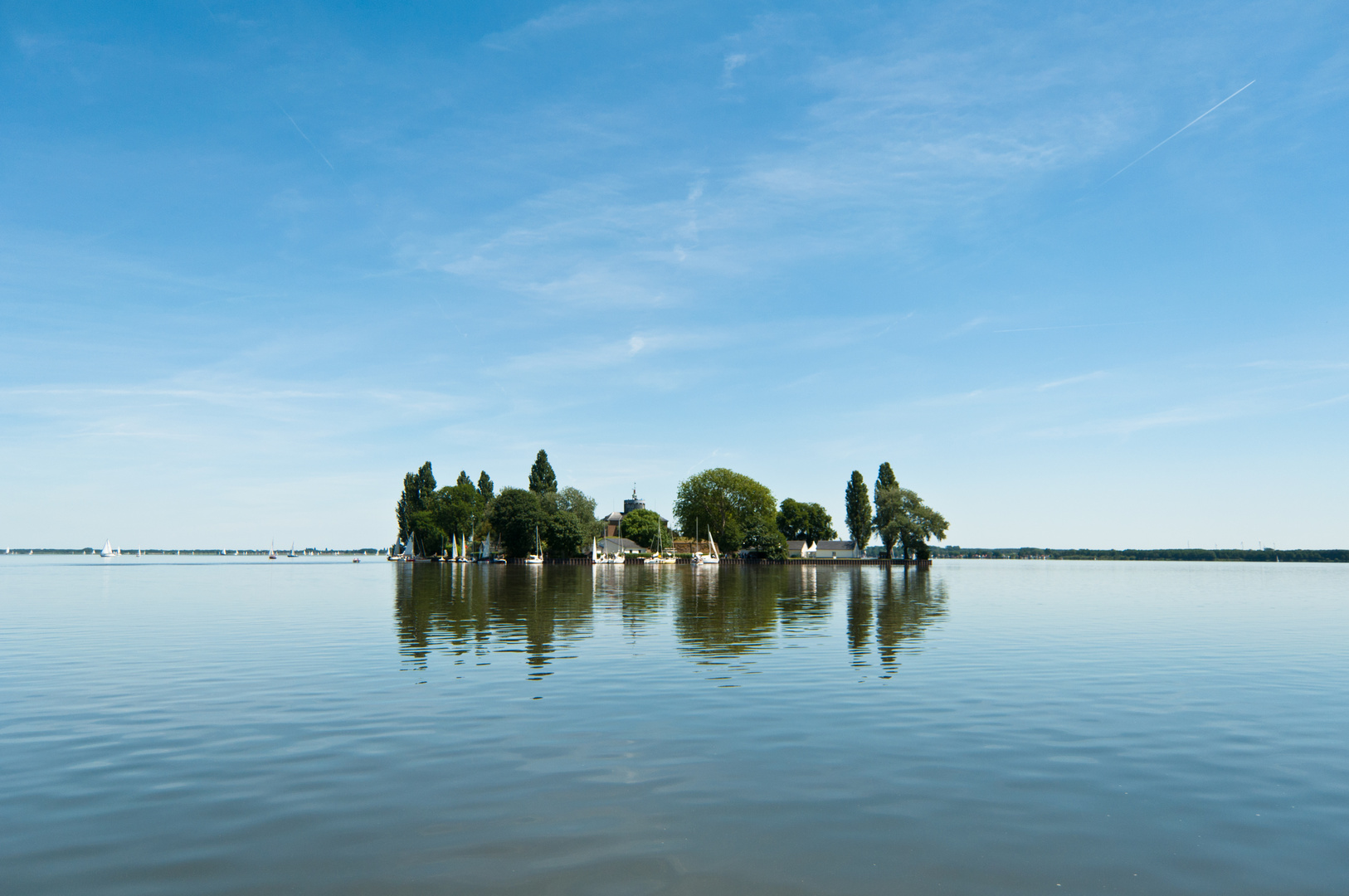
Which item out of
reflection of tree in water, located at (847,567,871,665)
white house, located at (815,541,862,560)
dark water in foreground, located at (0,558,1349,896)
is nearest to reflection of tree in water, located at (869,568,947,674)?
reflection of tree in water, located at (847,567,871,665)

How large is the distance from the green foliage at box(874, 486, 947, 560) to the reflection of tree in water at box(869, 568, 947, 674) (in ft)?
197

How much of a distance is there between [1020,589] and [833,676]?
63.5 metres

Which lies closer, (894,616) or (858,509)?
(894,616)

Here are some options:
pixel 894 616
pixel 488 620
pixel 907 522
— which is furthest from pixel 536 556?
pixel 894 616

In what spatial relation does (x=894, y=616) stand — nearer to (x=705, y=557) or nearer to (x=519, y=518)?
(x=519, y=518)

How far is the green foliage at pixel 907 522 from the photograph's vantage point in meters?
134

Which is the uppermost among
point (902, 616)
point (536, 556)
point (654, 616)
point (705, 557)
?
point (654, 616)

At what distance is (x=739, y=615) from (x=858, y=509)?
135m

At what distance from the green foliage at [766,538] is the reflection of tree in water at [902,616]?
10098cm

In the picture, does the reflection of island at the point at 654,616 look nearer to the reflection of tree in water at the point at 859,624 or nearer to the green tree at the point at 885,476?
the reflection of tree in water at the point at 859,624

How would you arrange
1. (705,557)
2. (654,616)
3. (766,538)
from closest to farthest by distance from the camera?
(654,616) → (705,557) → (766,538)

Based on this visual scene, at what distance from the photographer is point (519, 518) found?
509ft

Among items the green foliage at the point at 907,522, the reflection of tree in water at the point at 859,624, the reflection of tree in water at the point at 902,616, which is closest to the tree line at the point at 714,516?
the green foliage at the point at 907,522

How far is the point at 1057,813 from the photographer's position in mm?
10516
